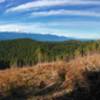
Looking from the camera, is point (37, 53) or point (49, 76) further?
point (37, 53)

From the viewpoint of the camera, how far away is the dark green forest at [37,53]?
52.2 ft

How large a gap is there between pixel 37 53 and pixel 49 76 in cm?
5069

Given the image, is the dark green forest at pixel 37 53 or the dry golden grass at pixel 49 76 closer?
the dry golden grass at pixel 49 76

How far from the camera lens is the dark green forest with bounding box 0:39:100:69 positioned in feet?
52.2

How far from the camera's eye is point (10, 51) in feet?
511

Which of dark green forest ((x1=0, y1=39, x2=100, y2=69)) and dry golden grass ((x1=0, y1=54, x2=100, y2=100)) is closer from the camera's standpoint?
dry golden grass ((x1=0, y1=54, x2=100, y2=100))

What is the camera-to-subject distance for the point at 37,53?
6222 centimetres

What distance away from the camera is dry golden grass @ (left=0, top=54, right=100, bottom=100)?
35.3ft

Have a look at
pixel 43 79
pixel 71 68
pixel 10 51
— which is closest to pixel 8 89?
pixel 43 79

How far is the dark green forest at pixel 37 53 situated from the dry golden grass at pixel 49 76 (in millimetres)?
1383

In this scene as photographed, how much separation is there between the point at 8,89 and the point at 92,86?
2.44 meters

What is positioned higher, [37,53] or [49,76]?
[49,76]

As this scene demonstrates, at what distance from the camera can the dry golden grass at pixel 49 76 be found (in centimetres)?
1077

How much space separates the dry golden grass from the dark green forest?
1.38 m
